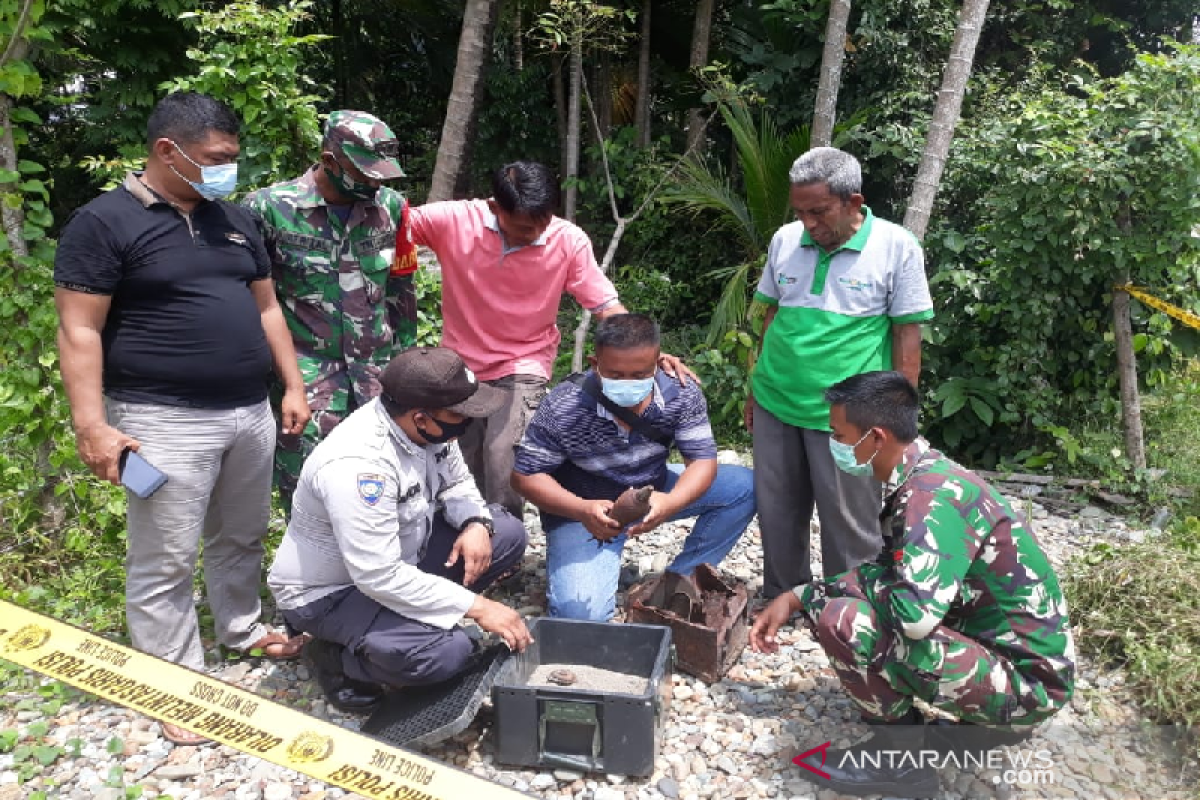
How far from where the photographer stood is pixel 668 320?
9195 millimetres

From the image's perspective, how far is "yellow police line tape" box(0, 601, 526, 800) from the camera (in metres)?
2.25

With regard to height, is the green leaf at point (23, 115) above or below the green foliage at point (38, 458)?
above

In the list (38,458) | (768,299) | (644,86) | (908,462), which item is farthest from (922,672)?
(644,86)

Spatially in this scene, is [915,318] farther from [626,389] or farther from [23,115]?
[23,115]

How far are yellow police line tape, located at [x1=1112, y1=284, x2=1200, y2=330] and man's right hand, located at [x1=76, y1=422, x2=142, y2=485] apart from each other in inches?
194

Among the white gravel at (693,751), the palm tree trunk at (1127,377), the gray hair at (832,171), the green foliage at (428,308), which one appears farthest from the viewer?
the green foliage at (428,308)

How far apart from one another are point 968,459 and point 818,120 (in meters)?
2.47

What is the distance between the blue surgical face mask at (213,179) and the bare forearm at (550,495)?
1455 mm

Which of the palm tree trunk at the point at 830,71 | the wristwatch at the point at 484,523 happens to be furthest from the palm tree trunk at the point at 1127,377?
the wristwatch at the point at 484,523

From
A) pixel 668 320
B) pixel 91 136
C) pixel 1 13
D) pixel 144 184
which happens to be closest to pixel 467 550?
pixel 144 184

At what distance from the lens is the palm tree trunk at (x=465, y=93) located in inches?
259

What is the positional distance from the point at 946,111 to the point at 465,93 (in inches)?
136

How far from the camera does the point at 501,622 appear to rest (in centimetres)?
276

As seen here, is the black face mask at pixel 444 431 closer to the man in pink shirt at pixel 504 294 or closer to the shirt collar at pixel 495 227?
the man in pink shirt at pixel 504 294
